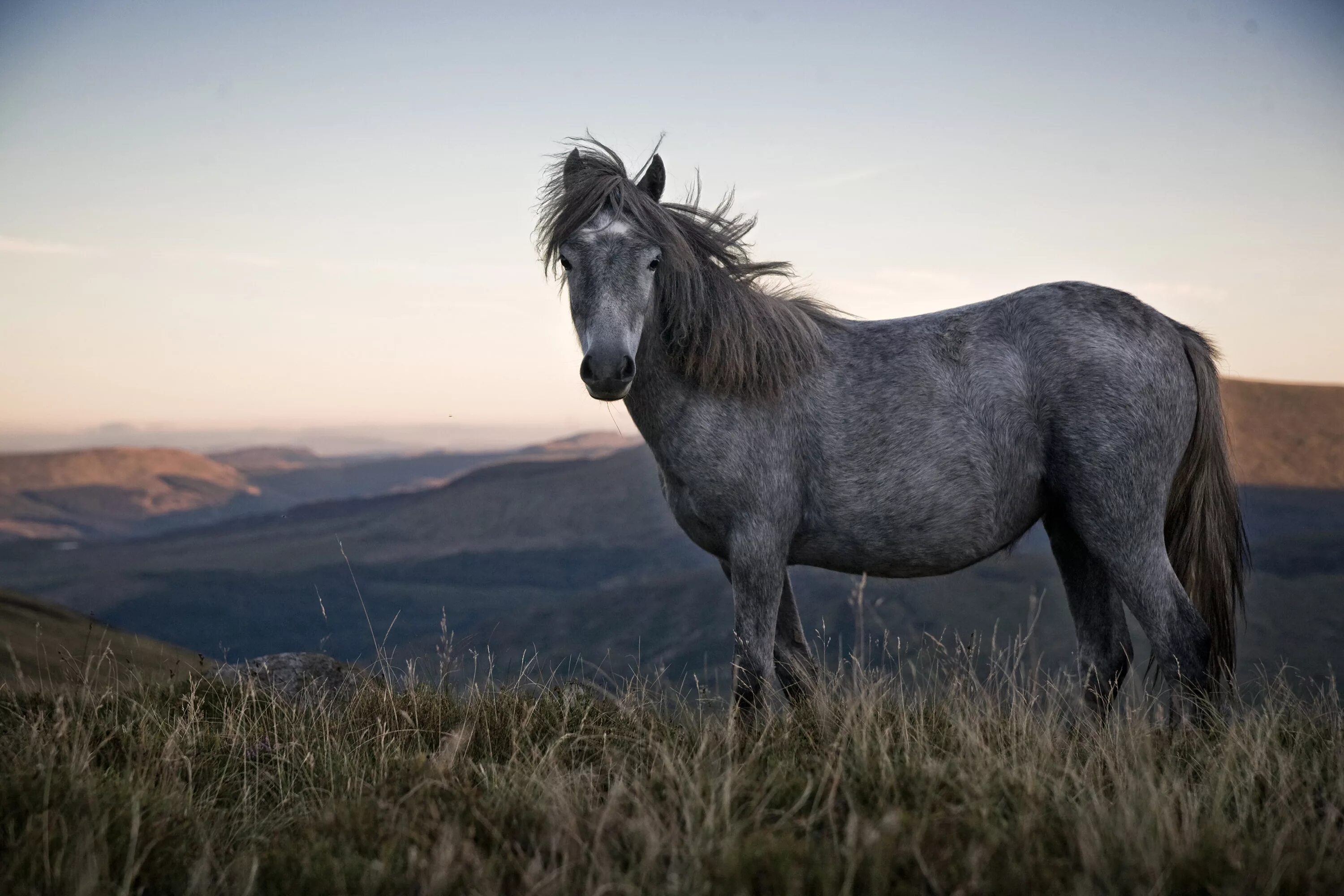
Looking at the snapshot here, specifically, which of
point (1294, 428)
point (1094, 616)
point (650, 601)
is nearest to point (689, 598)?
point (650, 601)

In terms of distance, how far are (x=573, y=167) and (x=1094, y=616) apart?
13.6 feet

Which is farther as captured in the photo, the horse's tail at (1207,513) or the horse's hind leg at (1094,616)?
the horse's hind leg at (1094,616)

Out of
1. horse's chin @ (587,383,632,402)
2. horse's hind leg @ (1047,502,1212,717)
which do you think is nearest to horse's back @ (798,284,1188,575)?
horse's hind leg @ (1047,502,1212,717)

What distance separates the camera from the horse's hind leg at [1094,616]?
17.9ft

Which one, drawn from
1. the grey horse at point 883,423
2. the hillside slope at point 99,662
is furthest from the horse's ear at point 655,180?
the hillside slope at point 99,662

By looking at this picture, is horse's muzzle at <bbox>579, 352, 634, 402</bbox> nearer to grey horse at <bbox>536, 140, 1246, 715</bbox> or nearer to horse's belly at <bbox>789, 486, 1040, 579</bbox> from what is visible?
grey horse at <bbox>536, 140, 1246, 715</bbox>

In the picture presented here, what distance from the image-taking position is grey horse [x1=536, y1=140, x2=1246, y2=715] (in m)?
4.77

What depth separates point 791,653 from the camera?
5.21 meters

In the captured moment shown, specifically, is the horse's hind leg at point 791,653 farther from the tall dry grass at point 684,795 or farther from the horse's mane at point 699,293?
the horse's mane at point 699,293

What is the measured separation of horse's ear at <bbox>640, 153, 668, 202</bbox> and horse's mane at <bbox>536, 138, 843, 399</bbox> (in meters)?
0.06

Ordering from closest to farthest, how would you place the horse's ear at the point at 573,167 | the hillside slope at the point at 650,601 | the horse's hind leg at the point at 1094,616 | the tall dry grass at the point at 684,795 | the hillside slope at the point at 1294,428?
the tall dry grass at the point at 684,795 → the horse's ear at the point at 573,167 → the horse's hind leg at the point at 1094,616 → the hillside slope at the point at 1294,428 → the hillside slope at the point at 650,601

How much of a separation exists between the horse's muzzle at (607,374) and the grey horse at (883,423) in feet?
1.14

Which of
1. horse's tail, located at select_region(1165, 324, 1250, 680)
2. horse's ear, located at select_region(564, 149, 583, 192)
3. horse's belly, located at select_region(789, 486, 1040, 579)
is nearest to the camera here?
horse's belly, located at select_region(789, 486, 1040, 579)

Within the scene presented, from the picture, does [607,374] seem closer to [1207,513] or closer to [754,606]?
[754,606]
